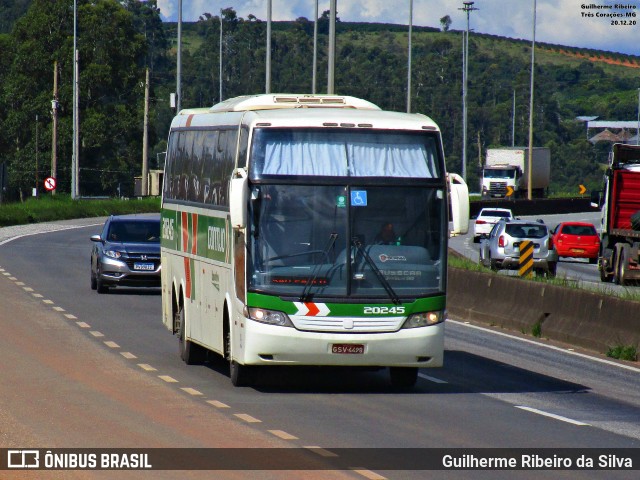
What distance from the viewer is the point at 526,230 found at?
4578cm

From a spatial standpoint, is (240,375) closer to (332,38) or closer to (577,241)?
(332,38)

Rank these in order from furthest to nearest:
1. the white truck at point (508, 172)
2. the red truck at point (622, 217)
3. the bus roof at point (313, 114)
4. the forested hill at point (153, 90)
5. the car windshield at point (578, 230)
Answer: the forested hill at point (153, 90) < the white truck at point (508, 172) < the car windshield at point (578, 230) < the red truck at point (622, 217) < the bus roof at point (313, 114)

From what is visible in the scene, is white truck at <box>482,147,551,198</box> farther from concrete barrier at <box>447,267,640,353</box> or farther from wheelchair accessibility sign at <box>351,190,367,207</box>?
wheelchair accessibility sign at <box>351,190,367,207</box>

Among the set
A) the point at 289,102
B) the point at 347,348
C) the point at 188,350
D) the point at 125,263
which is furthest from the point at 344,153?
the point at 125,263

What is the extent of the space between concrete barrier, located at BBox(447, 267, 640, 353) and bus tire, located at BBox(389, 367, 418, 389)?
4.80 metres

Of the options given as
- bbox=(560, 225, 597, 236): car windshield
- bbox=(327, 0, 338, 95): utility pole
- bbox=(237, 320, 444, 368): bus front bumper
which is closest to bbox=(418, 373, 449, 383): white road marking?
bbox=(237, 320, 444, 368): bus front bumper

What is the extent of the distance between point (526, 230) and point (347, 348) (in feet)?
102

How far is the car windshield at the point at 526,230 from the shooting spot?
45.4m

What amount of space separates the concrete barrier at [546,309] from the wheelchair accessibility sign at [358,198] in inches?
232

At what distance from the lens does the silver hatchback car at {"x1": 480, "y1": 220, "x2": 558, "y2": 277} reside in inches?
1752

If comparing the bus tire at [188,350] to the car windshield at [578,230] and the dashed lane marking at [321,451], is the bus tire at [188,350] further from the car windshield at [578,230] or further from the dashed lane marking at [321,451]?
the car windshield at [578,230]

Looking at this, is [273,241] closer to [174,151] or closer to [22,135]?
[174,151]

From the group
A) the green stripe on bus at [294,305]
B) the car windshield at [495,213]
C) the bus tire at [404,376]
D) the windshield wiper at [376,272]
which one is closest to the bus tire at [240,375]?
the green stripe on bus at [294,305]

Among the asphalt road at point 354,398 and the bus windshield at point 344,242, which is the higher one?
the bus windshield at point 344,242
